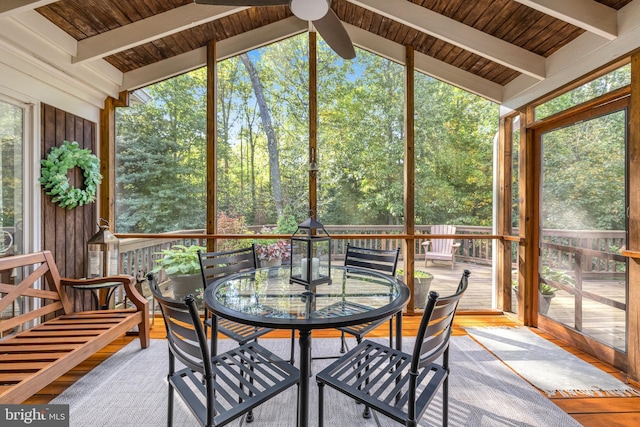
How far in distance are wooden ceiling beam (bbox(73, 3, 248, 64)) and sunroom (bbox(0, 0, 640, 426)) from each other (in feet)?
0.05

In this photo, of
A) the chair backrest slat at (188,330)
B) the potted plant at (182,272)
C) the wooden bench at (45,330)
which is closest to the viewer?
the chair backrest slat at (188,330)

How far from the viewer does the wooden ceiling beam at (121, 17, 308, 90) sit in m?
3.81

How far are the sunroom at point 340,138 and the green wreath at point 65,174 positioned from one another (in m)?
0.08

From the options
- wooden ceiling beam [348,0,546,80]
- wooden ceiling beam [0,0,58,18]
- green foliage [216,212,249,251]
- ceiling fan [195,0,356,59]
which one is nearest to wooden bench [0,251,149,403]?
green foliage [216,212,249,251]

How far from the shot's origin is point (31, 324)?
2.87 m

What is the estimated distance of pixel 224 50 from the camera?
3.86 m

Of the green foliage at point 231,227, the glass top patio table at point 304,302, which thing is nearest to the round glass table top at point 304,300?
the glass top patio table at point 304,302

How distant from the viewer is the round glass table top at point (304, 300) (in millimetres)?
1531

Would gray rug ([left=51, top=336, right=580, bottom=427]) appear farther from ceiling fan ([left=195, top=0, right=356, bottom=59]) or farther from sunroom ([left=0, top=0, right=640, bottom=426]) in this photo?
ceiling fan ([left=195, top=0, right=356, bottom=59])

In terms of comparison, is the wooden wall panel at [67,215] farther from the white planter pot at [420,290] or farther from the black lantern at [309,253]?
the white planter pot at [420,290]

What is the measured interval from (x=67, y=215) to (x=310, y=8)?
3.03 meters

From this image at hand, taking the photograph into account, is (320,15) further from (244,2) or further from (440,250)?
(440,250)

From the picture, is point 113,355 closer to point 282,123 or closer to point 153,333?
point 153,333

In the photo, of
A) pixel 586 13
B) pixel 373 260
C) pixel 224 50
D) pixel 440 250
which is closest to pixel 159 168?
pixel 224 50
